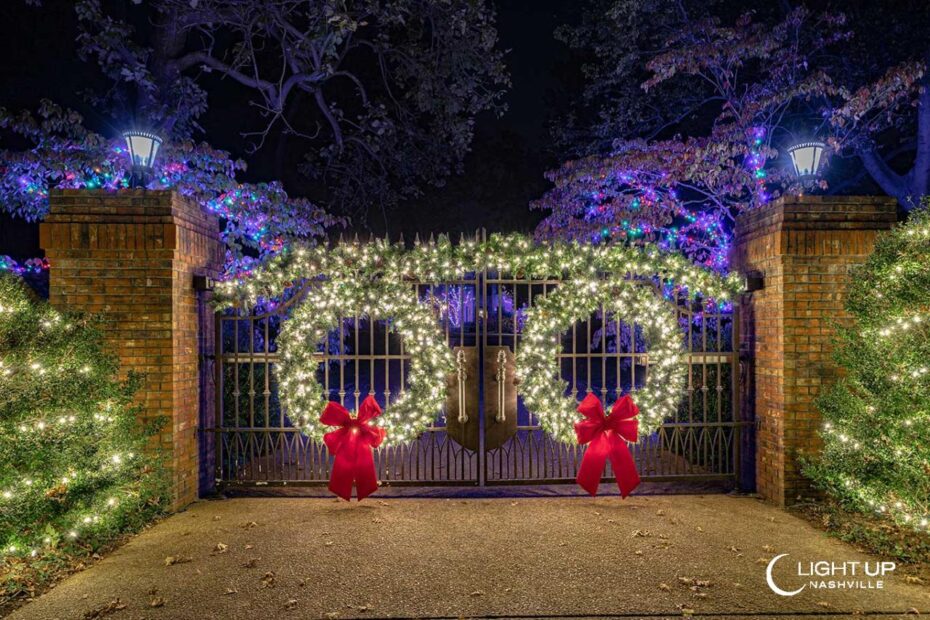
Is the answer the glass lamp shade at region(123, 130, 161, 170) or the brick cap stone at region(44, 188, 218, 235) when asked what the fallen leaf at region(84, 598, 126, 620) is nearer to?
the brick cap stone at region(44, 188, 218, 235)

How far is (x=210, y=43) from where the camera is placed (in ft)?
39.7

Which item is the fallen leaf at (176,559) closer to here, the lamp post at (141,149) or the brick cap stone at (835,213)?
the lamp post at (141,149)

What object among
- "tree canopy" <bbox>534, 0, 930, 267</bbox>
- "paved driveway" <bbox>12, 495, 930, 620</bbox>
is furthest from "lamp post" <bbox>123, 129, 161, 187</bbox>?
"tree canopy" <bbox>534, 0, 930, 267</bbox>

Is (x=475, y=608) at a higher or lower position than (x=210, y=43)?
lower

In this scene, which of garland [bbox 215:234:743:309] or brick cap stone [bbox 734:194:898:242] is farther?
garland [bbox 215:234:743:309]

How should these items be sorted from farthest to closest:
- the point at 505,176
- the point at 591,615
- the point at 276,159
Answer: the point at 505,176 < the point at 276,159 < the point at 591,615

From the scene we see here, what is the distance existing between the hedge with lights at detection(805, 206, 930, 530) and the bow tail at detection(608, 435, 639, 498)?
154 cm

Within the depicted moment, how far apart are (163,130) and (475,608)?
33.0ft

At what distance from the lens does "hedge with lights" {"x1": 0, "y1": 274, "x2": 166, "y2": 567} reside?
13.6 ft

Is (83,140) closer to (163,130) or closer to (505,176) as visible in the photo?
(163,130)

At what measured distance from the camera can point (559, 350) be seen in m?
6.25

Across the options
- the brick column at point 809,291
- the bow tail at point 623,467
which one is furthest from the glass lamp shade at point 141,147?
the brick column at point 809,291

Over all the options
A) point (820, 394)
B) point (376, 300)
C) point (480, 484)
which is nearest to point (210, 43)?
point (376, 300)

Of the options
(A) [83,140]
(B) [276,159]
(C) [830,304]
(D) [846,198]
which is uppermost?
(B) [276,159]
